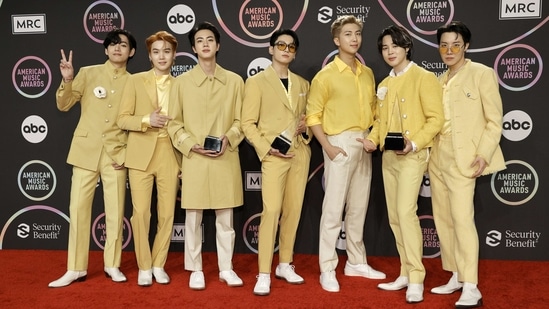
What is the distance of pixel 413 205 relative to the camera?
365cm

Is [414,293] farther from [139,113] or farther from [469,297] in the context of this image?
[139,113]

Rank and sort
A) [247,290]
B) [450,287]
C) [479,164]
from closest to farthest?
[479,164]
[450,287]
[247,290]

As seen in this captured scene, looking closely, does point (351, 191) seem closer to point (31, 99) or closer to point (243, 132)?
point (243, 132)

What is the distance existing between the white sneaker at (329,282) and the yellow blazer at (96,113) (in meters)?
1.77

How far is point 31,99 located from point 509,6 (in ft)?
14.5

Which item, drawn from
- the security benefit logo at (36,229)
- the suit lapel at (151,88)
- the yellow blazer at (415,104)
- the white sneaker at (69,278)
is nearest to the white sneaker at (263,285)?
the yellow blazer at (415,104)

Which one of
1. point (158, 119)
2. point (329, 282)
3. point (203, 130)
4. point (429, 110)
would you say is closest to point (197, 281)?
point (329, 282)

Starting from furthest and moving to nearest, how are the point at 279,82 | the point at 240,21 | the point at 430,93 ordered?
1. the point at 240,21
2. the point at 279,82
3. the point at 430,93

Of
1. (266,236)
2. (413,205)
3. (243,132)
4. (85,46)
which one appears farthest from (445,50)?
(85,46)

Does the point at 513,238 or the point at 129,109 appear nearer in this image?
the point at 129,109

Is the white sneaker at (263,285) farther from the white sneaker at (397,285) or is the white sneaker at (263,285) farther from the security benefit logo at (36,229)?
the security benefit logo at (36,229)

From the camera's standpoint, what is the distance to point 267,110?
3.95 meters

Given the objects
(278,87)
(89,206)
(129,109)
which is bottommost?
(89,206)

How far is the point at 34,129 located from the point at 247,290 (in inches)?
105
